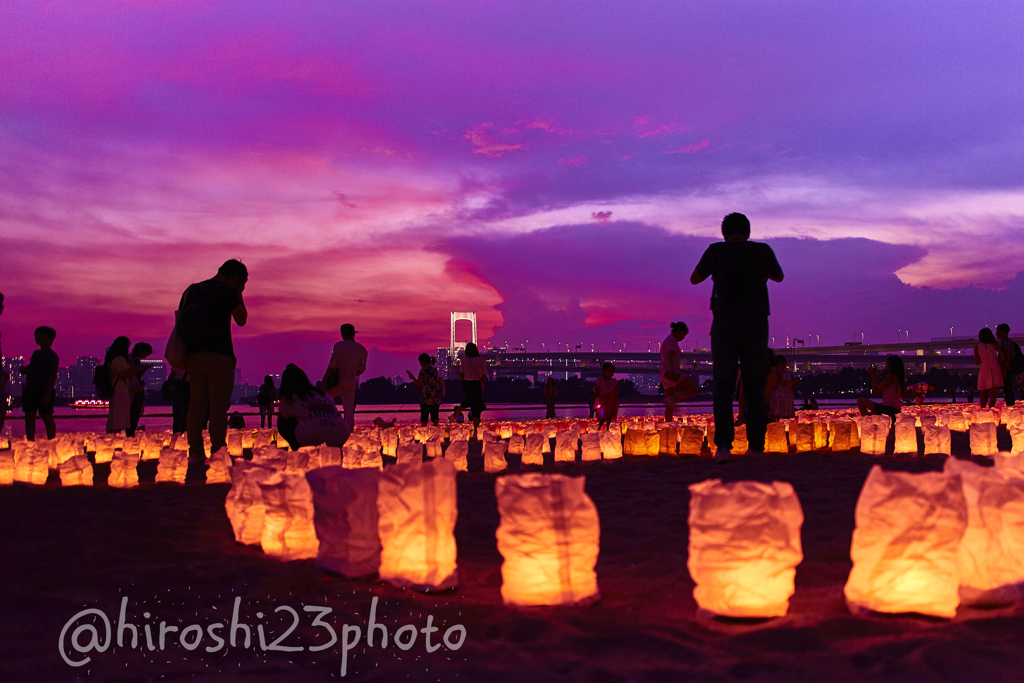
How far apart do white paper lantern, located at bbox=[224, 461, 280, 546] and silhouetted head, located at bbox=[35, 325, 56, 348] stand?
23.2 feet

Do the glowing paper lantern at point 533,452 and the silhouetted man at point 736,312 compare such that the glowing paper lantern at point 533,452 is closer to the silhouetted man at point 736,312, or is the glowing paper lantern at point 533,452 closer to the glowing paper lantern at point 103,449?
the silhouetted man at point 736,312

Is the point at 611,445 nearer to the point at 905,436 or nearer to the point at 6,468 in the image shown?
the point at 905,436

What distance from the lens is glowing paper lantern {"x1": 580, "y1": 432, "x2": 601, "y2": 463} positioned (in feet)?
25.6

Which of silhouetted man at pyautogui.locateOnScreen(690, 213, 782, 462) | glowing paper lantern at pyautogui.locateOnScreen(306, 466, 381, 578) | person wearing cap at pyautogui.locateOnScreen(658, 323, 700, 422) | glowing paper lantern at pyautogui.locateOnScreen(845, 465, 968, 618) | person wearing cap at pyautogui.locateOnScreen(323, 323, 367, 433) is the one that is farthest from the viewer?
person wearing cap at pyautogui.locateOnScreen(658, 323, 700, 422)

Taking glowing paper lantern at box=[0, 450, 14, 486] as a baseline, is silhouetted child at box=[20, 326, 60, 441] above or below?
above

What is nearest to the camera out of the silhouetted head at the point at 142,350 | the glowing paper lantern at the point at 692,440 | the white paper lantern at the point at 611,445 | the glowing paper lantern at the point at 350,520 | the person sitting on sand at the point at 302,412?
the glowing paper lantern at the point at 350,520

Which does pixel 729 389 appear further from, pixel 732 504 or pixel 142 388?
pixel 142 388

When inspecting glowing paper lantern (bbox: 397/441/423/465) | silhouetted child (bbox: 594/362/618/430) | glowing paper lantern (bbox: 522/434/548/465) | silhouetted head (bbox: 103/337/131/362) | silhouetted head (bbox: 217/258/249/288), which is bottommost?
glowing paper lantern (bbox: 522/434/548/465)

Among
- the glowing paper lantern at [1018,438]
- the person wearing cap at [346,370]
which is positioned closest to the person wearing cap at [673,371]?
the glowing paper lantern at [1018,438]

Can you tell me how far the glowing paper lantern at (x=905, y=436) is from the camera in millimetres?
7328

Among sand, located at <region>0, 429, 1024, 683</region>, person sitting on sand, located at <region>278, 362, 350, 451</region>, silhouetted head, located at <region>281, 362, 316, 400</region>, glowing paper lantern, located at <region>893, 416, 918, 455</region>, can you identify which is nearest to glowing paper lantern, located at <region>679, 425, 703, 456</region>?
glowing paper lantern, located at <region>893, 416, 918, 455</region>

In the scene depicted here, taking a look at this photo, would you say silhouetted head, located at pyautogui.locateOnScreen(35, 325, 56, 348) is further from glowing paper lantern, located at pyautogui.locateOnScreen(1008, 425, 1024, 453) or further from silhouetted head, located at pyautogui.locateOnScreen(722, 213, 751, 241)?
glowing paper lantern, located at pyautogui.locateOnScreen(1008, 425, 1024, 453)

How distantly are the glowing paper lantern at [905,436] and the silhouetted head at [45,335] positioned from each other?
10025mm

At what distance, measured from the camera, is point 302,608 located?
2.82m
